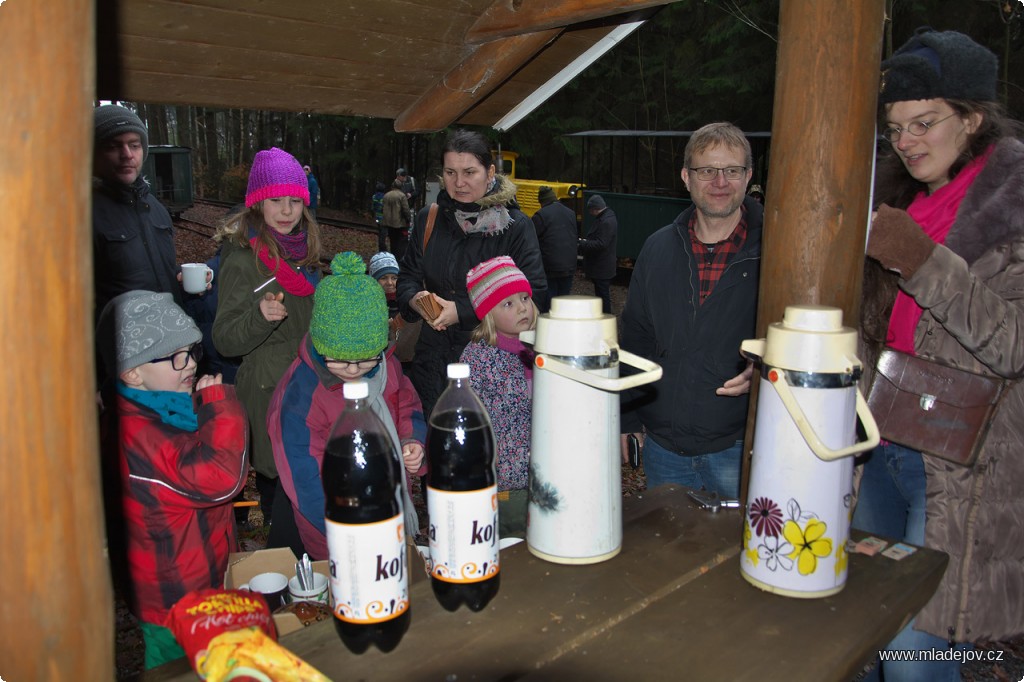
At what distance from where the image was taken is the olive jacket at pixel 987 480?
196 cm

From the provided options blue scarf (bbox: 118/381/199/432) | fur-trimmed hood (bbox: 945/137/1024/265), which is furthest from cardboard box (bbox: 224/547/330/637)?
fur-trimmed hood (bbox: 945/137/1024/265)

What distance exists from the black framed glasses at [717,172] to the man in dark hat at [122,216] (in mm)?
2475

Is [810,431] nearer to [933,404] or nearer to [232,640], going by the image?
[933,404]

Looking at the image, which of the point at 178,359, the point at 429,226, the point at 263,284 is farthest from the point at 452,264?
the point at 178,359

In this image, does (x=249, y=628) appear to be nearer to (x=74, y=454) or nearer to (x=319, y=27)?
(x=74, y=454)

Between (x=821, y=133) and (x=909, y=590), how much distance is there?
1116 millimetres

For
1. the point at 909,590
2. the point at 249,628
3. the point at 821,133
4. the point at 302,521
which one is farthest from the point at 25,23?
the point at 302,521

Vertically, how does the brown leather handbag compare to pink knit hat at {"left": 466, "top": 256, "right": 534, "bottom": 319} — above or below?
below

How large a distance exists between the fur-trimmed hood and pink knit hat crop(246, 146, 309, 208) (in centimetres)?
253

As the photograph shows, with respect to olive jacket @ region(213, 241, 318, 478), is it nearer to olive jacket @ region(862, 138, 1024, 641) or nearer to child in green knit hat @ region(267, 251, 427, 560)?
child in green knit hat @ region(267, 251, 427, 560)

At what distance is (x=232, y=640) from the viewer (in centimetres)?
109

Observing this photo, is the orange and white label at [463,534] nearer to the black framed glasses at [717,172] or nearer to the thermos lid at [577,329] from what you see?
the thermos lid at [577,329]

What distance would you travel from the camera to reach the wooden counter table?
4.15 feet

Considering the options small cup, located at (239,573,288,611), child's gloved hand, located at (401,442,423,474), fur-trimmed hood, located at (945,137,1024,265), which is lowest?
small cup, located at (239,573,288,611)
